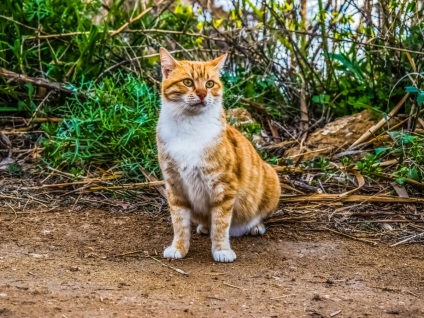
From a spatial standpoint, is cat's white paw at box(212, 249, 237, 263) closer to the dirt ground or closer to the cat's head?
the dirt ground

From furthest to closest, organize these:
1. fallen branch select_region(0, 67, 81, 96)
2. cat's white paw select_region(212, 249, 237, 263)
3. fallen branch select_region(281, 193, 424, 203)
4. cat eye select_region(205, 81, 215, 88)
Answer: fallen branch select_region(0, 67, 81, 96)
fallen branch select_region(281, 193, 424, 203)
cat eye select_region(205, 81, 215, 88)
cat's white paw select_region(212, 249, 237, 263)

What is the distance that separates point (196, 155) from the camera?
3.96 m

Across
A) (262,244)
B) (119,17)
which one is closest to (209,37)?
(119,17)

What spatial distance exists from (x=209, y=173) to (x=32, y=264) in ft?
3.33

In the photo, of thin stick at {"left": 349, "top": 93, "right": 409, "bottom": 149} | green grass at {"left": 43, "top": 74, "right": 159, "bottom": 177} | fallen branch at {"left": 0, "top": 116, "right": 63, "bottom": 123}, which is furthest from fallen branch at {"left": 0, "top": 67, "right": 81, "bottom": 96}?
thin stick at {"left": 349, "top": 93, "right": 409, "bottom": 149}

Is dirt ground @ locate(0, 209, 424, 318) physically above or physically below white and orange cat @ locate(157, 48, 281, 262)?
below

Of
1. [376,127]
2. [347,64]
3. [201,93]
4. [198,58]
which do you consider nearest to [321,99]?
[347,64]

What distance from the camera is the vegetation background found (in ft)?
17.8

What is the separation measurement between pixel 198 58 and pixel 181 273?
3433mm

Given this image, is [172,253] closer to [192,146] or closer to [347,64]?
[192,146]

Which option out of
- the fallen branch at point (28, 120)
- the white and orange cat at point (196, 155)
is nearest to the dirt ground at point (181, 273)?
the white and orange cat at point (196, 155)

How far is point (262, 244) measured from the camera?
4.33m

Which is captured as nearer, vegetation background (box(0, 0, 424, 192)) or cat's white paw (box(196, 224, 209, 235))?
cat's white paw (box(196, 224, 209, 235))

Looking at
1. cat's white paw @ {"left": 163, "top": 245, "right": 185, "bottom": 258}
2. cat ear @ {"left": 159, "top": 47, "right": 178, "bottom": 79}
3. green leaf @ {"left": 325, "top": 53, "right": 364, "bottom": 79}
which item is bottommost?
cat's white paw @ {"left": 163, "top": 245, "right": 185, "bottom": 258}
